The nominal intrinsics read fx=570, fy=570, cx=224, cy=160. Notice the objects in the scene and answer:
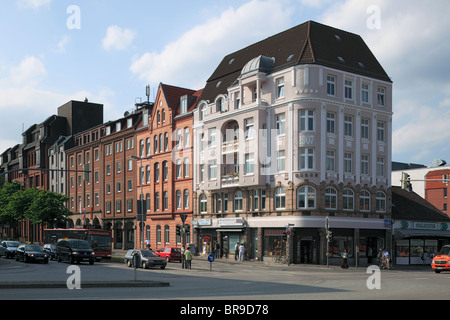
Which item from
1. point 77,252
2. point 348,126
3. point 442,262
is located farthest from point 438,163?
point 77,252

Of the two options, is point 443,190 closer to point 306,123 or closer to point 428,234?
point 428,234

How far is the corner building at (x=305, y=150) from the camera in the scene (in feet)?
160

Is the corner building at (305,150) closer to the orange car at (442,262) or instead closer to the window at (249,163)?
the window at (249,163)

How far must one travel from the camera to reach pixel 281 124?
1998 inches

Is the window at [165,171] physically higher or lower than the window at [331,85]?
lower

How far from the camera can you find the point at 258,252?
51.9m

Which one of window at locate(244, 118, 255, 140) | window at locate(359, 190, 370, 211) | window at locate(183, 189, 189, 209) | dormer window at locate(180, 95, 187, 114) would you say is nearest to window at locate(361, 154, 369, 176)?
window at locate(359, 190, 370, 211)

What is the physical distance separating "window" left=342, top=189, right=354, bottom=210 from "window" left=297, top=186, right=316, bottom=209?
3503 mm

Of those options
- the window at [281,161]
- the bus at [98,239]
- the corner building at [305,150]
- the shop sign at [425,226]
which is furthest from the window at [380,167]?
the bus at [98,239]

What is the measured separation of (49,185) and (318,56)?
215 ft

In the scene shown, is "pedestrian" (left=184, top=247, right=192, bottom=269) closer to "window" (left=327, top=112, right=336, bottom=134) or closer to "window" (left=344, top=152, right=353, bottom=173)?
"window" (left=327, top=112, right=336, bottom=134)

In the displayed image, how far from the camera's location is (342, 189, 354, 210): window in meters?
50.6

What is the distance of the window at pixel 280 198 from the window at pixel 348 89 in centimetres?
1039
